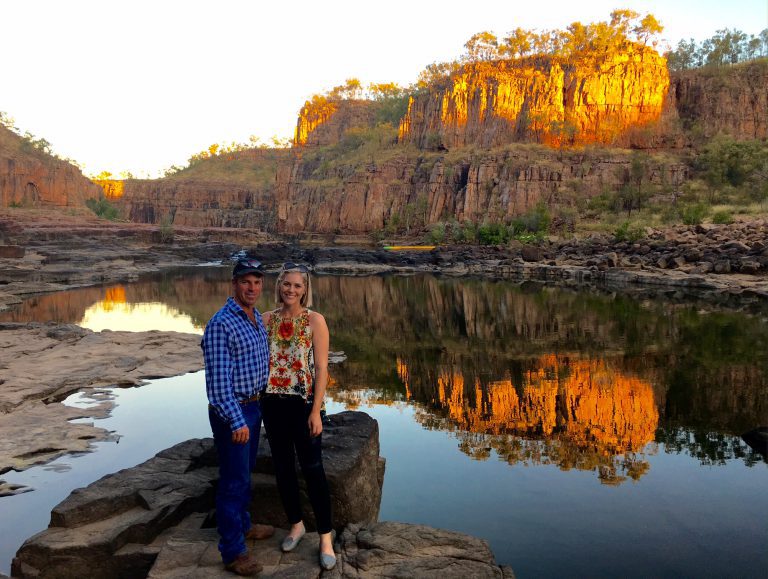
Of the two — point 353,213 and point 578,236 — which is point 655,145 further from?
point 353,213

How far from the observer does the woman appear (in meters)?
4.32

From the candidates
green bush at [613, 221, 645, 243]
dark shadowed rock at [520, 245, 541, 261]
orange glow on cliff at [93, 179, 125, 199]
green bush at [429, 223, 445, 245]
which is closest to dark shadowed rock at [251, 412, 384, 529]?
green bush at [613, 221, 645, 243]

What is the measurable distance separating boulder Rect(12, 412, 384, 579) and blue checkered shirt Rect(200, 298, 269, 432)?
49.1 inches

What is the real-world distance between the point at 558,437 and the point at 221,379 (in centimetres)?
552

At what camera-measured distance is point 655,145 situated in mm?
75000

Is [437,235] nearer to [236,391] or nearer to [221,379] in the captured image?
[236,391]

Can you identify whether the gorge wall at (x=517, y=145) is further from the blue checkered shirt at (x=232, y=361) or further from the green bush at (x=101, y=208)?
the blue checkered shirt at (x=232, y=361)

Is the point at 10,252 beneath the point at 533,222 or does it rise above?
beneath

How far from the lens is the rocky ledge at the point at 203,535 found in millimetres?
4180

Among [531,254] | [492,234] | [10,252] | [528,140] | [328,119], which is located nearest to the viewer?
[10,252]

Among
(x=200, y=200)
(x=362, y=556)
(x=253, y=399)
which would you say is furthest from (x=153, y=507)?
(x=200, y=200)

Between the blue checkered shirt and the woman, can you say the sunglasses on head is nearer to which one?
the woman

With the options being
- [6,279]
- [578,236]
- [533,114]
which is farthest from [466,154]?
[6,279]

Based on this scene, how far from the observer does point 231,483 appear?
4.23m
